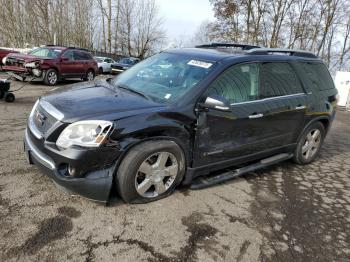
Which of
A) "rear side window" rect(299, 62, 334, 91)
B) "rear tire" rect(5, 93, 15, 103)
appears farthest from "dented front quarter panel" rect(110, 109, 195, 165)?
"rear tire" rect(5, 93, 15, 103)

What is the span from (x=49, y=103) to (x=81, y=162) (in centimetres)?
92

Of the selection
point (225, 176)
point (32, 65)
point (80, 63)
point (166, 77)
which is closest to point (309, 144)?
point (225, 176)

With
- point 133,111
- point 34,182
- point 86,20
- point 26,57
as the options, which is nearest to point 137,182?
point 133,111

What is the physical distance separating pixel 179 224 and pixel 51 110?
5.71 ft

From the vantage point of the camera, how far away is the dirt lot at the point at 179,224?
2732 millimetres

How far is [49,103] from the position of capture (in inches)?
137

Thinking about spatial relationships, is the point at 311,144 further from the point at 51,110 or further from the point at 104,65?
the point at 104,65

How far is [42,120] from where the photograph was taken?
3379 millimetres

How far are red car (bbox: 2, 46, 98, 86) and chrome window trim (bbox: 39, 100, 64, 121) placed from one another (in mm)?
8492

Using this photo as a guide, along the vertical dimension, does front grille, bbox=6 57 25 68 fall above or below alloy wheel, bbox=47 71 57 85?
above

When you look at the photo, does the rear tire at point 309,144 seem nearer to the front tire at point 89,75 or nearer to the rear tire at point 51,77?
the rear tire at point 51,77

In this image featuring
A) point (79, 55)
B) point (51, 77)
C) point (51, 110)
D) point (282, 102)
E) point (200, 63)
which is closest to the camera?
point (51, 110)

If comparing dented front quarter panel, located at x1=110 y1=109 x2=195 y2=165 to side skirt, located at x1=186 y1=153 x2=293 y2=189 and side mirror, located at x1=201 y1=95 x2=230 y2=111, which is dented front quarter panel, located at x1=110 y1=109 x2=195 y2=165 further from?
side skirt, located at x1=186 y1=153 x2=293 y2=189

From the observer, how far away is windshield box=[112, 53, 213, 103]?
369cm
